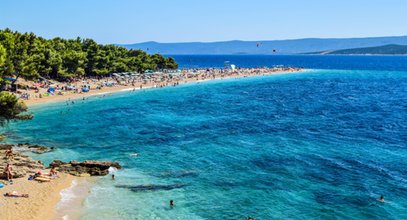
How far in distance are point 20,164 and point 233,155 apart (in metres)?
19.9

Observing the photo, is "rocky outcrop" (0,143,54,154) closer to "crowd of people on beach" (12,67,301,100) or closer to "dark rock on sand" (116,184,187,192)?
"dark rock on sand" (116,184,187,192)

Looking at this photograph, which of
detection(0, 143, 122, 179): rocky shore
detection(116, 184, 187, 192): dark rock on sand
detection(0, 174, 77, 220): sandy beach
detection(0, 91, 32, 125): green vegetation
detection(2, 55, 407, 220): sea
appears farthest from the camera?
detection(0, 91, 32, 125): green vegetation

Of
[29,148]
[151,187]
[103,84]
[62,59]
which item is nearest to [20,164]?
[29,148]

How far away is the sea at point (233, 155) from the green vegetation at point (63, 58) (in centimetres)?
1062

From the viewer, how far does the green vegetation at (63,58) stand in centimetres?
6650

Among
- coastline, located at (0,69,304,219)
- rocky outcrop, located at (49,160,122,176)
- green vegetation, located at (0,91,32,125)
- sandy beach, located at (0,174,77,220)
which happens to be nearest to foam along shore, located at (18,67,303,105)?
green vegetation, located at (0,91,32,125)

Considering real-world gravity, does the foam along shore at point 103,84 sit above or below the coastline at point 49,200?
above

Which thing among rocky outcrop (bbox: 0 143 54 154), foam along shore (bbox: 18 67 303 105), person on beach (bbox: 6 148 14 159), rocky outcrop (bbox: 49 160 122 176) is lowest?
rocky outcrop (bbox: 49 160 122 176)

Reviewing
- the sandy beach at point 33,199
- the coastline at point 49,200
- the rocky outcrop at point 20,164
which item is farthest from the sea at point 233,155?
the rocky outcrop at point 20,164

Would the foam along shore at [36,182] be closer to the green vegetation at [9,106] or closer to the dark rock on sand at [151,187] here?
the green vegetation at [9,106]

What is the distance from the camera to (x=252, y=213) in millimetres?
24609

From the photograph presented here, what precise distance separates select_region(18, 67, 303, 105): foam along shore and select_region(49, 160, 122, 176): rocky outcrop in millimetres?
39081

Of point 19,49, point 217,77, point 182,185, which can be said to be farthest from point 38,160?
point 217,77

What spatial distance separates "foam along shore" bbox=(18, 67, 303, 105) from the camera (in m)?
74.6
